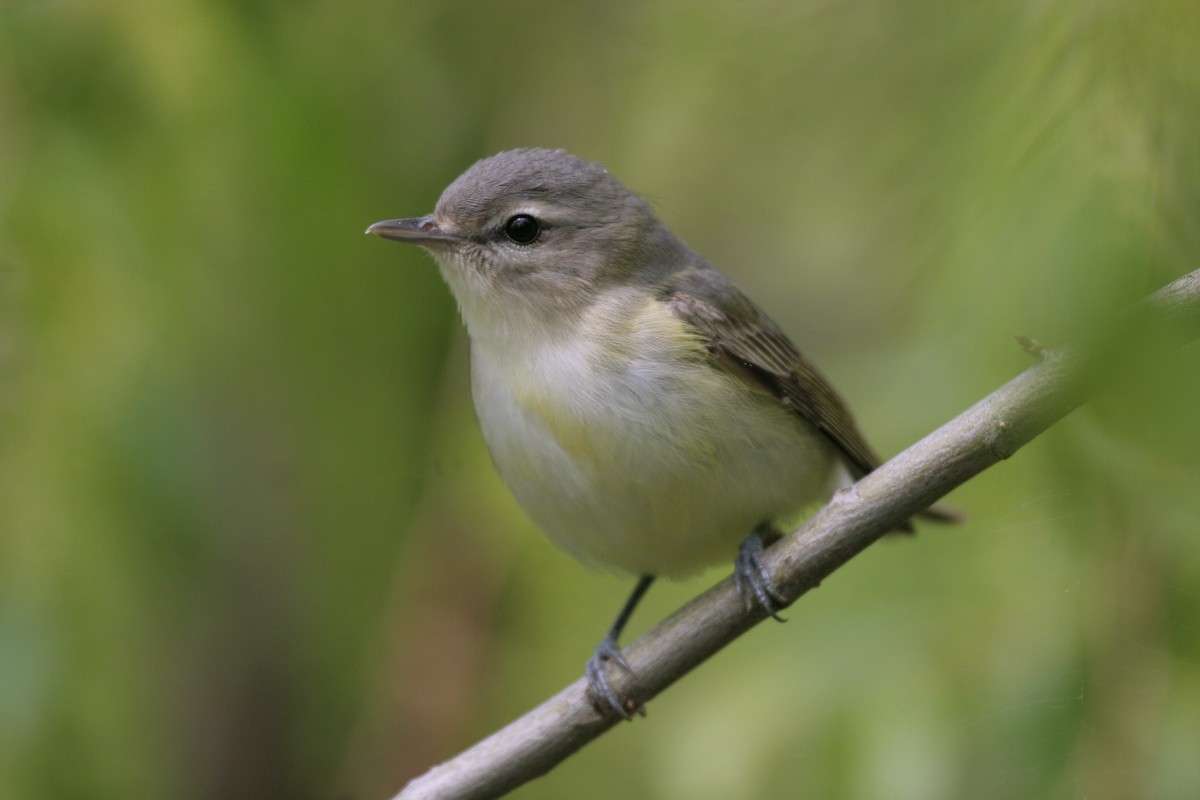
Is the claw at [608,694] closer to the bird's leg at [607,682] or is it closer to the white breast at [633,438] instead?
the bird's leg at [607,682]

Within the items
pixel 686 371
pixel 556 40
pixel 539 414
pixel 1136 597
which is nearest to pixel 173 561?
pixel 539 414

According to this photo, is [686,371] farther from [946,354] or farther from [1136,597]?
[1136,597]

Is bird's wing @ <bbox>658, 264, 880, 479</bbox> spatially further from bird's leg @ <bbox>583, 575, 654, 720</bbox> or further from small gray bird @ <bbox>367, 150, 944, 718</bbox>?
bird's leg @ <bbox>583, 575, 654, 720</bbox>

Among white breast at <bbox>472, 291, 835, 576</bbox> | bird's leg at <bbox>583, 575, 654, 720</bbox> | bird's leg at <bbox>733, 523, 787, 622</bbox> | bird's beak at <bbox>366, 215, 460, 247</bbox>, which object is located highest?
bird's beak at <bbox>366, 215, 460, 247</bbox>

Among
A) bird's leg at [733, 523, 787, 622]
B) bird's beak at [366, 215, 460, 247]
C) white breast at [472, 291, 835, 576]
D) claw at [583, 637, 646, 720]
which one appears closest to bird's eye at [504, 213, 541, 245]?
bird's beak at [366, 215, 460, 247]

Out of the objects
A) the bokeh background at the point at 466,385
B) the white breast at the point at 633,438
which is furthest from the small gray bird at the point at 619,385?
the bokeh background at the point at 466,385

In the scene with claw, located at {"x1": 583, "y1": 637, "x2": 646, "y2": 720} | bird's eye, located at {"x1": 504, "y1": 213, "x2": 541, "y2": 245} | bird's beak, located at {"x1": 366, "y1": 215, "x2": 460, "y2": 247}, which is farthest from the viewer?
bird's eye, located at {"x1": 504, "y1": 213, "x2": 541, "y2": 245}
